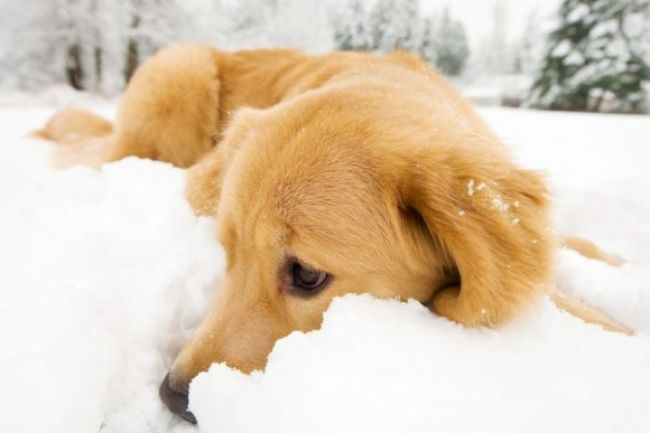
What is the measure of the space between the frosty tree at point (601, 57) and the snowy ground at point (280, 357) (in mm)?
19931

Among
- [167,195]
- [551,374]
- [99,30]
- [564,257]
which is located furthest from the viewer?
[99,30]

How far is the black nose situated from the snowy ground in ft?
0.11

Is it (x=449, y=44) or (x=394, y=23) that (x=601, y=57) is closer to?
(x=394, y=23)

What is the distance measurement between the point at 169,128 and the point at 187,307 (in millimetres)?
2769

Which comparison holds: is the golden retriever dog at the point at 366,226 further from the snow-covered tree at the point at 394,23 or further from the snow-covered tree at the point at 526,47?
the snow-covered tree at the point at 526,47

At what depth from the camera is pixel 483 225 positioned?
1.66m

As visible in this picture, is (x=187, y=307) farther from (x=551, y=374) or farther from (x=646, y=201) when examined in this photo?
(x=646, y=201)

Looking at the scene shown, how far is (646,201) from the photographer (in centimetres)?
382

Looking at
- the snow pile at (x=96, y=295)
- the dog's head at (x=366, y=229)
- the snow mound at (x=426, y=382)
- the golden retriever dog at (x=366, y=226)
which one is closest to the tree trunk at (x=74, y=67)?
the snow pile at (x=96, y=295)

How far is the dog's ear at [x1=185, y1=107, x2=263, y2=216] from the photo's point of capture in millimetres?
2628

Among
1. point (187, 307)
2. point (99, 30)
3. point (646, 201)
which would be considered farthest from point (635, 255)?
point (99, 30)

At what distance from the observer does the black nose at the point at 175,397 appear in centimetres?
151

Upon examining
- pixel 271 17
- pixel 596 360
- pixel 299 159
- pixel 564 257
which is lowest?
pixel 564 257

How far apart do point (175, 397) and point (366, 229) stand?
897mm
